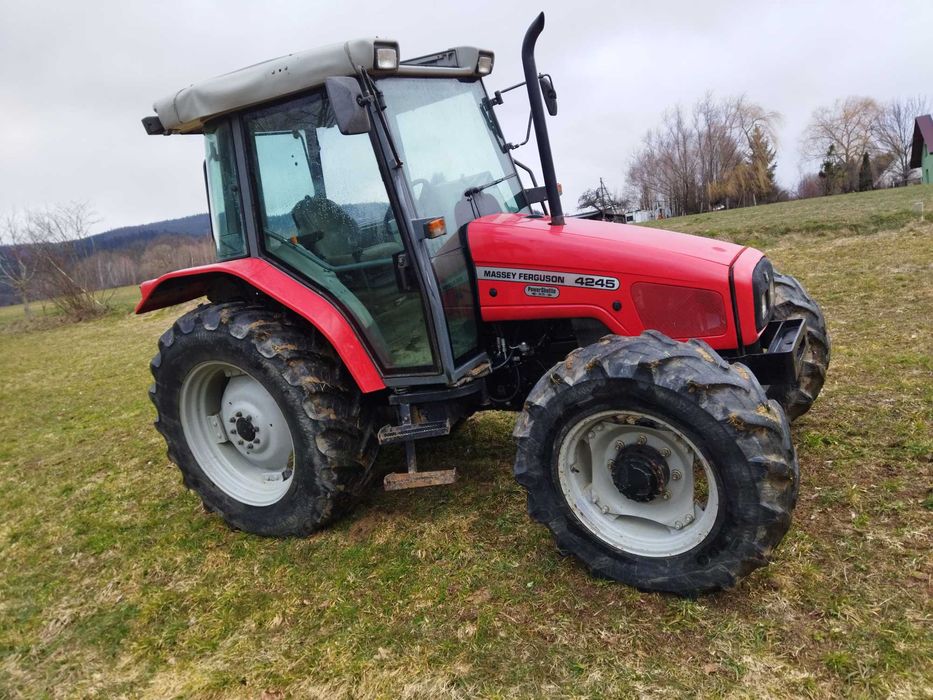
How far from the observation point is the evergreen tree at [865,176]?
1871 inches

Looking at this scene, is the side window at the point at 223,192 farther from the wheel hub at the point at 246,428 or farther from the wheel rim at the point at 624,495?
the wheel rim at the point at 624,495

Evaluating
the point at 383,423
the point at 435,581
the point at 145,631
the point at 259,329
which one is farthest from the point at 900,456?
the point at 145,631

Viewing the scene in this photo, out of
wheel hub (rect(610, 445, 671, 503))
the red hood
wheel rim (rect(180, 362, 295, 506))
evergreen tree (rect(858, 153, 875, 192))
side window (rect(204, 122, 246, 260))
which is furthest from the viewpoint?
evergreen tree (rect(858, 153, 875, 192))

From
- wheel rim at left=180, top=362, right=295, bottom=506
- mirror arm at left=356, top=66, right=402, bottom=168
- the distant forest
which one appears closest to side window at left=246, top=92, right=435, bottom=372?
mirror arm at left=356, top=66, right=402, bottom=168

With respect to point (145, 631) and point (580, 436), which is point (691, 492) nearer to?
point (580, 436)

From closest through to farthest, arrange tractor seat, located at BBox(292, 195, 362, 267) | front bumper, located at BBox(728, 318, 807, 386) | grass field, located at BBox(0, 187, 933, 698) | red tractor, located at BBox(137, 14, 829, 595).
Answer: grass field, located at BBox(0, 187, 933, 698), red tractor, located at BBox(137, 14, 829, 595), front bumper, located at BBox(728, 318, 807, 386), tractor seat, located at BBox(292, 195, 362, 267)

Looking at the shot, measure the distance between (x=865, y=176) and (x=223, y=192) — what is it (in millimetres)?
55527

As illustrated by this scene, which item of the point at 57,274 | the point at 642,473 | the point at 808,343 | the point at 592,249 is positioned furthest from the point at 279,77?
the point at 57,274

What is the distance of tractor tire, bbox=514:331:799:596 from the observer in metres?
2.25

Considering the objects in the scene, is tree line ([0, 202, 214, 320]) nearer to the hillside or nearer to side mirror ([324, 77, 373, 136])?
the hillside

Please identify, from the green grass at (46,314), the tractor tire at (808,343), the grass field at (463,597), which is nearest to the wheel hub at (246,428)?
the grass field at (463,597)

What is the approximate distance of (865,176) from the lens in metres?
47.9

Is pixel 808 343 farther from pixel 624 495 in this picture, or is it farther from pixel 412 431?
pixel 412 431

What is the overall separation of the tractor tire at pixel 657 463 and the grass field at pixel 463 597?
185mm
